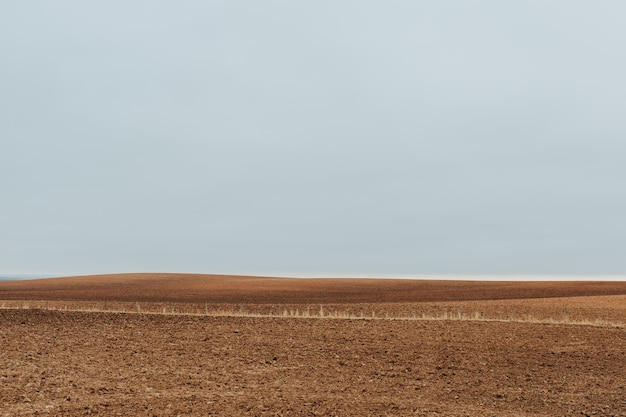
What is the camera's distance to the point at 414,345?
16391mm

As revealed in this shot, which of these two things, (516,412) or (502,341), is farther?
(502,341)

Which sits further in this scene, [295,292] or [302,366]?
[295,292]

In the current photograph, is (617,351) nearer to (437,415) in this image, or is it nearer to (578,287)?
(437,415)

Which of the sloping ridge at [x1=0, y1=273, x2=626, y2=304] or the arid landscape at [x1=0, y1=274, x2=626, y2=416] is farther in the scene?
the sloping ridge at [x1=0, y1=273, x2=626, y2=304]

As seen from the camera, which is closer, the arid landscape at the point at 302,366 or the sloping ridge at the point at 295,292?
the arid landscape at the point at 302,366

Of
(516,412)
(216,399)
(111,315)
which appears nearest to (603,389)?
(516,412)

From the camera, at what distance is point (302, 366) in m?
14.0

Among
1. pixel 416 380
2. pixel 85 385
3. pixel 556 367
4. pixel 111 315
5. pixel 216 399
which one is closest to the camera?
pixel 216 399

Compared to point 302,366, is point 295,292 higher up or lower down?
higher up

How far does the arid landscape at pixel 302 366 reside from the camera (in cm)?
1062

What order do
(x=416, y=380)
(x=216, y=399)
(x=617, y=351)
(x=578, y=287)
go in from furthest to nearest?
(x=578, y=287)
(x=617, y=351)
(x=416, y=380)
(x=216, y=399)

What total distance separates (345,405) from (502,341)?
8204 millimetres

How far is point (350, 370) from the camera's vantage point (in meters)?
13.8

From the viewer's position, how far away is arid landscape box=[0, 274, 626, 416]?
1062cm
